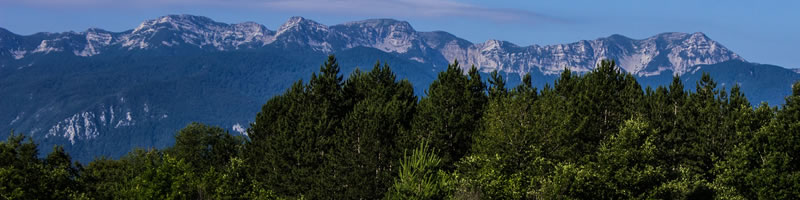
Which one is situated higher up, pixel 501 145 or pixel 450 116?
pixel 450 116

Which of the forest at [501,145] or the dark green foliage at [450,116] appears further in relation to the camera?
the dark green foliage at [450,116]

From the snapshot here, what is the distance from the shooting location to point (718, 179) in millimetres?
65875

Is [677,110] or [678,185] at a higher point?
[677,110]

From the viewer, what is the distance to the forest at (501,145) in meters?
63.0

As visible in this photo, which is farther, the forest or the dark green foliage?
the dark green foliage

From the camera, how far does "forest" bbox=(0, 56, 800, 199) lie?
63000 millimetres

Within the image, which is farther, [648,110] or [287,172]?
[287,172]

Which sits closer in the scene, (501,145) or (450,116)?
(501,145)

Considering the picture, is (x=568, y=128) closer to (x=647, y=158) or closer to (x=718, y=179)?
(x=647, y=158)

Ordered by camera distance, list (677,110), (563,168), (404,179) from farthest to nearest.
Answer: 1. (677,110)
2. (563,168)
3. (404,179)

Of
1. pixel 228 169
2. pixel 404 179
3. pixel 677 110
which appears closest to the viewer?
pixel 404 179

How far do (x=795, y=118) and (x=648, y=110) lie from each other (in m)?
15.2

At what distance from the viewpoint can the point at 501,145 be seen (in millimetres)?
68000

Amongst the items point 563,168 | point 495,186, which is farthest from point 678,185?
point 495,186
